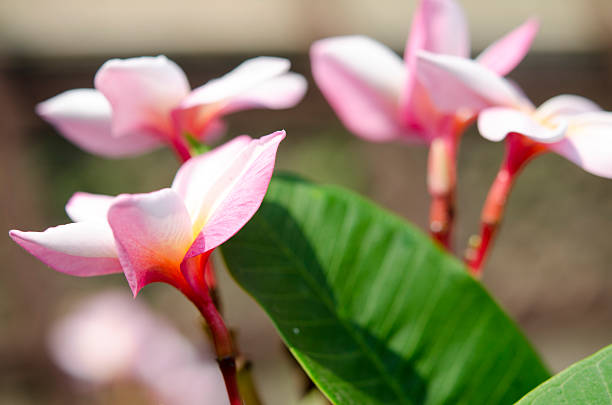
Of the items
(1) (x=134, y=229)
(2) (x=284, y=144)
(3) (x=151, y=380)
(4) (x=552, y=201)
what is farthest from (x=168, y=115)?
(4) (x=552, y=201)

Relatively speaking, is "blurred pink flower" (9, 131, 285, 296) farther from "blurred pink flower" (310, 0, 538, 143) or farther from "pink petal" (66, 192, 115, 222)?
"blurred pink flower" (310, 0, 538, 143)

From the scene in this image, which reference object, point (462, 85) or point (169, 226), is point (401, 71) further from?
point (169, 226)

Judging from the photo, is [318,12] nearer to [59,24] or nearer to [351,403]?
[59,24]

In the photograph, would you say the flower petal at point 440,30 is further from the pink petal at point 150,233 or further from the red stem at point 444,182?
the pink petal at point 150,233

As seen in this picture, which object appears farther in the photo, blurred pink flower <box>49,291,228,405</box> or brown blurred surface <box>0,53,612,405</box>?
brown blurred surface <box>0,53,612,405</box>

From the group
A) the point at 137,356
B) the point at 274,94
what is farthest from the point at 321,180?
the point at 274,94

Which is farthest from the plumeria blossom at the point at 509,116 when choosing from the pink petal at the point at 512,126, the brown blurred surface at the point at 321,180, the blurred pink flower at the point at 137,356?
the brown blurred surface at the point at 321,180

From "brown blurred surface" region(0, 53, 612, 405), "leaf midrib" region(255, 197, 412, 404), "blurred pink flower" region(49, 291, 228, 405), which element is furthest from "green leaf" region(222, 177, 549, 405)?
"brown blurred surface" region(0, 53, 612, 405)
